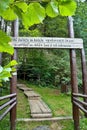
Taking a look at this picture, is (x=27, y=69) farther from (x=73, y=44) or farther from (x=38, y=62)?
(x=73, y=44)

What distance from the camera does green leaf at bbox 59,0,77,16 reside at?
0.51 metres

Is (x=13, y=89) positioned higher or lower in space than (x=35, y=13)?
lower

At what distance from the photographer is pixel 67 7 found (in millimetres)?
512

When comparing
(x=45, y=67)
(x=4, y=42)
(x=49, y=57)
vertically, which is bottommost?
(x=4, y=42)

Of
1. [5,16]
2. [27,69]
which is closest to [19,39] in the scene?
[5,16]

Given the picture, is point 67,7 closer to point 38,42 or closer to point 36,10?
point 36,10

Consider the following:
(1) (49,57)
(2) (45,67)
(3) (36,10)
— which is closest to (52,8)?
(3) (36,10)

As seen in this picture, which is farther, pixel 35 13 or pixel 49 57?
pixel 49 57

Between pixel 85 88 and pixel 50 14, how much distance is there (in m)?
4.25

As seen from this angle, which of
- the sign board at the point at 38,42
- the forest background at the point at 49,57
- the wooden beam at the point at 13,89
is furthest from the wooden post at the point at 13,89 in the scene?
the forest background at the point at 49,57

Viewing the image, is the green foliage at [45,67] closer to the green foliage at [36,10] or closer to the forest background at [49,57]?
the forest background at [49,57]

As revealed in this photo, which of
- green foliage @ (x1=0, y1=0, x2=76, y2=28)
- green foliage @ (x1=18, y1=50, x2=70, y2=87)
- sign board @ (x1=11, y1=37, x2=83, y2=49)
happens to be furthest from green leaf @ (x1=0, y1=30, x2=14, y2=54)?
green foliage @ (x1=18, y1=50, x2=70, y2=87)

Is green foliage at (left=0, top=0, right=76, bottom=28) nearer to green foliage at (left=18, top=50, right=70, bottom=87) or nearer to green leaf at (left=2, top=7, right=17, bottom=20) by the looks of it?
green leaf at (left=2, top=7, right=17, bottom=20)

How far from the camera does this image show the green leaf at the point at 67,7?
1.67 ft
